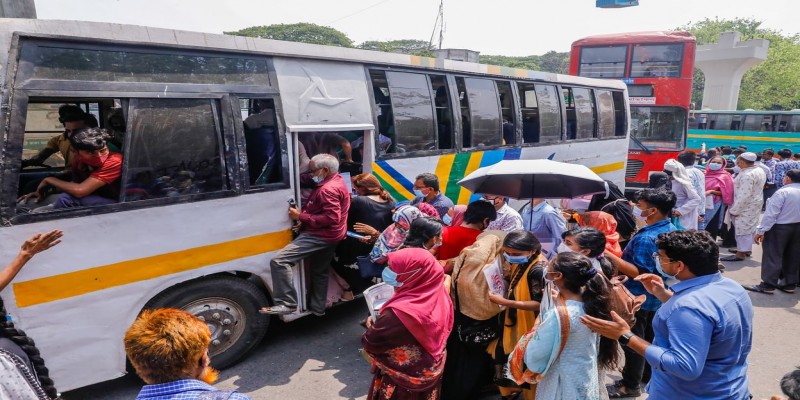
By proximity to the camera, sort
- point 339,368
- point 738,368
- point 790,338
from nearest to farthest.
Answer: point 738,368
point 339,368
point 790,338

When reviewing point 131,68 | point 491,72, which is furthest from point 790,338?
point 131,68

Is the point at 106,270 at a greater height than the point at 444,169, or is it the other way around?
the point at 444,169

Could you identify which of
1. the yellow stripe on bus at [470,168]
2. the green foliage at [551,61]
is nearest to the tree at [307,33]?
the green foliage at [551,61]

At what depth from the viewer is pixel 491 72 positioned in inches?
268

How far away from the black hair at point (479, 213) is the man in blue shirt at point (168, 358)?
238 centimetres

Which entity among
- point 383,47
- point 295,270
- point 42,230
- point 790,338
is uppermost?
point 383,47

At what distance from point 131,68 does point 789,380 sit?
13.7 feet

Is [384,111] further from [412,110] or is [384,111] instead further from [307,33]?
[307,33]

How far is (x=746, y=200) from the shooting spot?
7.48m

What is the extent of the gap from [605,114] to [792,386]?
8.52 meters

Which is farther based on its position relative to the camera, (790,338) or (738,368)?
(790,338)

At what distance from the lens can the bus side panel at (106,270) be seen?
305 centimetres

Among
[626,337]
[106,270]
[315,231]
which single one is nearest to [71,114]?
[106,270]

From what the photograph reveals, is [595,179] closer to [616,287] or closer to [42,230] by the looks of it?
[616,287]
